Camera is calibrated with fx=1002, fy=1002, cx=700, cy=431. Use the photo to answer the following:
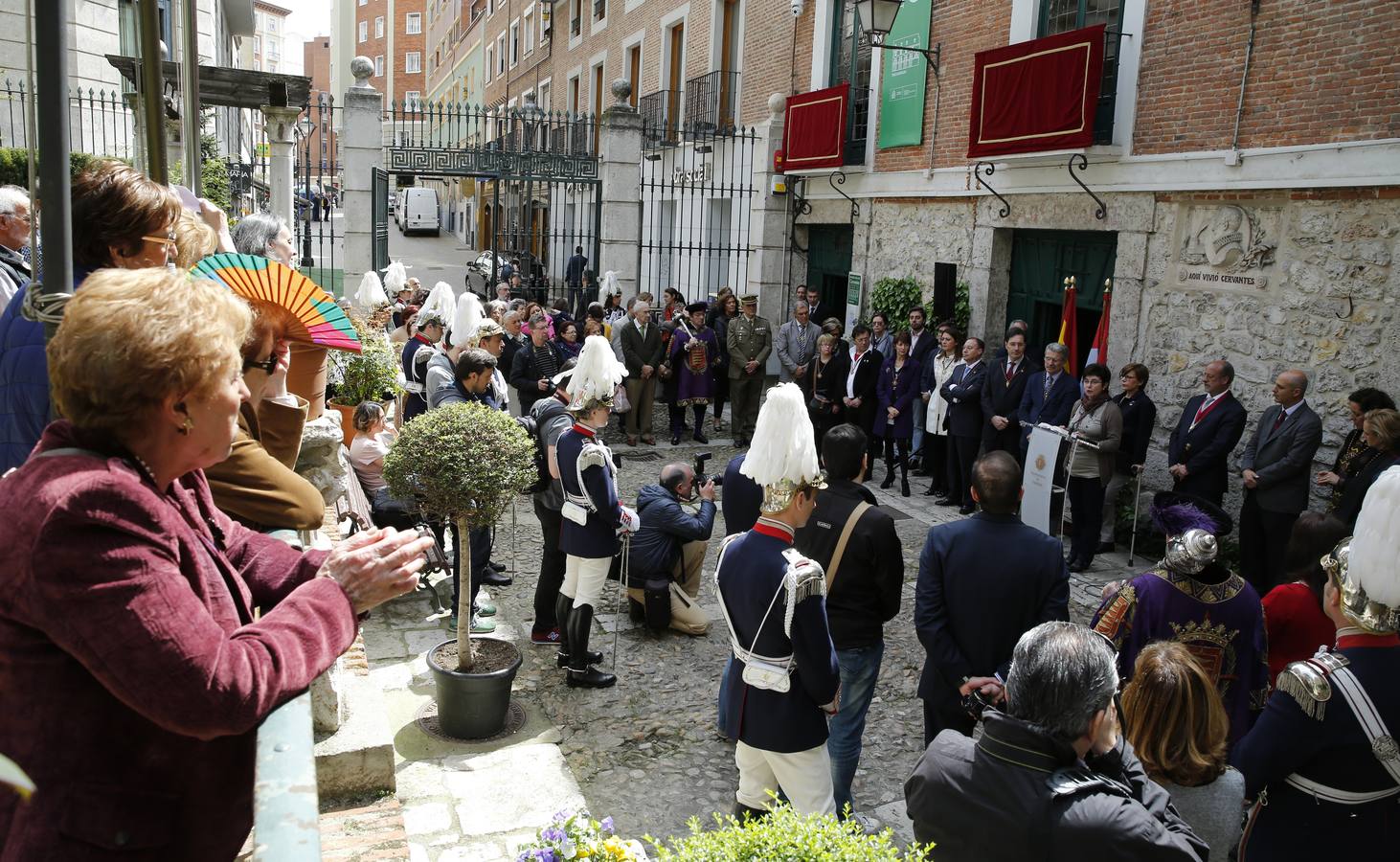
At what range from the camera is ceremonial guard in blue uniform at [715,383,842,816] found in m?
3.77

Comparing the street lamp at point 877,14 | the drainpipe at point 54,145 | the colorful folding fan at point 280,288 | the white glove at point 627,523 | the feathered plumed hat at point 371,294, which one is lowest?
the white glove at point 627,523

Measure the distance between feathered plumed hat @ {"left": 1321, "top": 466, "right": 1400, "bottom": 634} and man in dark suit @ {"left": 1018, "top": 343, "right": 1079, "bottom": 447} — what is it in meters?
6.38

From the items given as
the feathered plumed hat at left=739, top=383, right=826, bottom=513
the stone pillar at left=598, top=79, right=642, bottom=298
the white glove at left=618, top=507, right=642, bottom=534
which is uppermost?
the stone pillar at left=598, top=79, right=642, bottom=298

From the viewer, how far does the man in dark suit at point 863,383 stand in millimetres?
12000

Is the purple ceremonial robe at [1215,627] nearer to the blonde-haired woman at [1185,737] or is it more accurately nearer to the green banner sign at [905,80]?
the blonde-haired woman at [1185,737]

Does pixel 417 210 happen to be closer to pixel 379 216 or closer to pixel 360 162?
pixel 379 216

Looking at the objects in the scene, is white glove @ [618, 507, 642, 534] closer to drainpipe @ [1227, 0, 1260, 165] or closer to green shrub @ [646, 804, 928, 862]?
green shrub @ [646, 804, 928, 862]

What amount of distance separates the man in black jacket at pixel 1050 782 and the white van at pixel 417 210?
44220mm

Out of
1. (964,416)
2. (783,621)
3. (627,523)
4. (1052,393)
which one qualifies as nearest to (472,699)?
(627,523)

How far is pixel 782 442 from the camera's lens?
12.6ft

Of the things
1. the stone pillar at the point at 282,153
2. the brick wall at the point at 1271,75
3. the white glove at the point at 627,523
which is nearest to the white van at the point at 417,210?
the stone pillar at the point at 282,153

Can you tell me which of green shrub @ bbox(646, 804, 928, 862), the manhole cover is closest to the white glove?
the manhole cover

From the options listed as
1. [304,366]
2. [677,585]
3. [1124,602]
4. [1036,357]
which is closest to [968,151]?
[1036,357]

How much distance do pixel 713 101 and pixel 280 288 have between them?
17893 mm
